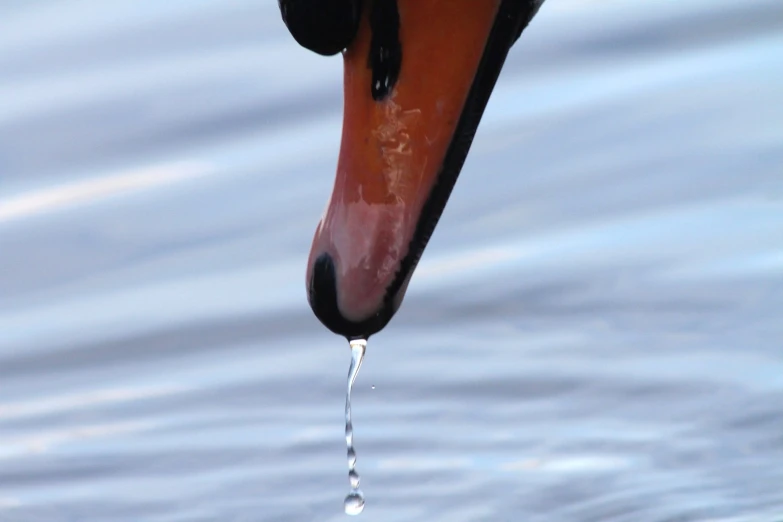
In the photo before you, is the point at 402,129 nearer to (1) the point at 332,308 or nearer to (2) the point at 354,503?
(1) the point at 332,308

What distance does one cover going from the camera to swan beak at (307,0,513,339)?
167 cm

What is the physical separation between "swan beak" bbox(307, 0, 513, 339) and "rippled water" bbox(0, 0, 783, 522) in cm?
76

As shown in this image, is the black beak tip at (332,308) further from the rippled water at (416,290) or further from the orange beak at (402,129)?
the rippled water at (416,290)

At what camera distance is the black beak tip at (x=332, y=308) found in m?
1.67

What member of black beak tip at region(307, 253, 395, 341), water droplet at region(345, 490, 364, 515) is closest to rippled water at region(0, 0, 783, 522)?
water droplet at region(345, 490, 364, 515)

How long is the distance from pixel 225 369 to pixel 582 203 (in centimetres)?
70

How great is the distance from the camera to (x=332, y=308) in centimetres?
167

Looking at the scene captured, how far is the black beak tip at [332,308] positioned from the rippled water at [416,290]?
2.46 feet

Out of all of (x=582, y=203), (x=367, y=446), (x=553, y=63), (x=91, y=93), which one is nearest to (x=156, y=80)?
(x=91, y=93)

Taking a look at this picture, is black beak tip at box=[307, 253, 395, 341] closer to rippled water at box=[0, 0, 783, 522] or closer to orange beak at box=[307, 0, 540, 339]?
orange beak at box=[307, 0, 540, 339]

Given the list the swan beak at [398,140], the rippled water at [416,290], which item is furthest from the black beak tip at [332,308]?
the rippled water at [416,290]

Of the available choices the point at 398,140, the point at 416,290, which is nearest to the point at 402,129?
the point at 398,140

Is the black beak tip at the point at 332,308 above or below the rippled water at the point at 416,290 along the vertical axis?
below

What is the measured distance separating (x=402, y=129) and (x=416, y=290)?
1.21 metres
